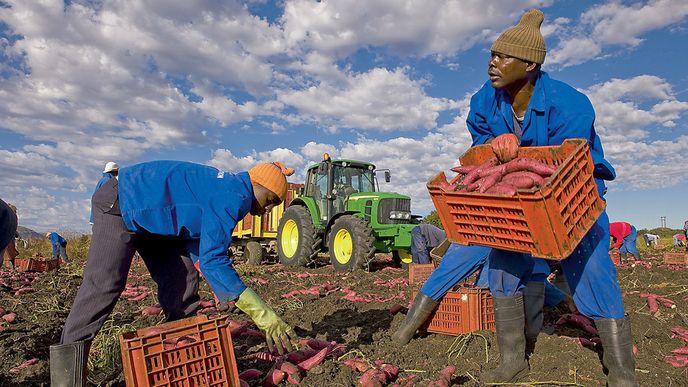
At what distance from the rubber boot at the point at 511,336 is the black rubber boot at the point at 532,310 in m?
0.48

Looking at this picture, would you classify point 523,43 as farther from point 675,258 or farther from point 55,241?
point 55,241

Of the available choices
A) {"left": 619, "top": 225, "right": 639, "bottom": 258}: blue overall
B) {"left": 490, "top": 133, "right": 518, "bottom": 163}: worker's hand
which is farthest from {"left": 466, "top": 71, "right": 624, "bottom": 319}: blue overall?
{"left": 619, "top": 225, "right": 639, "bottom": 258}: blue overall

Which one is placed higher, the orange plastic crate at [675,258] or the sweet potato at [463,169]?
the sweet potato at [463,169]

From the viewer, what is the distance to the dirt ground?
2.88m

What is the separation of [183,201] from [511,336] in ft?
6.69

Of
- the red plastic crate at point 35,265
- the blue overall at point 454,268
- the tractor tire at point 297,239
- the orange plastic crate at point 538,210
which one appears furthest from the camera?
the tractor tire at point 297,239

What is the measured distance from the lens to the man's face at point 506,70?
8.59 feet

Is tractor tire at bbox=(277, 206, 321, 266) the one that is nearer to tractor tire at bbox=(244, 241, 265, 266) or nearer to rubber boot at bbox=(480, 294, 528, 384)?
tractor tire at bbox=(244, 241, 265, 266)

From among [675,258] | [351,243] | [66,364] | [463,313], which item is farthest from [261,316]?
[675,258]

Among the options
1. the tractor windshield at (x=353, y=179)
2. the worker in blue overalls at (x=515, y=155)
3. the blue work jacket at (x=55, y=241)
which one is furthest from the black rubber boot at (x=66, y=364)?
the blue work jacket at (x=55, y=241)

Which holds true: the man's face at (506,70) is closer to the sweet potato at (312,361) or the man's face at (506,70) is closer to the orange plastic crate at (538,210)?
the orange plastic crate at (538,210)

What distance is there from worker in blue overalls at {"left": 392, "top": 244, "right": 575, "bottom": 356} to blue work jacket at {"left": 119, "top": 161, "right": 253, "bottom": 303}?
4.97 ft

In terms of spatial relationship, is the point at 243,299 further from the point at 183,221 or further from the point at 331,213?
the point at 331,213

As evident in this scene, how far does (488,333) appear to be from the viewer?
3512 millimetres
